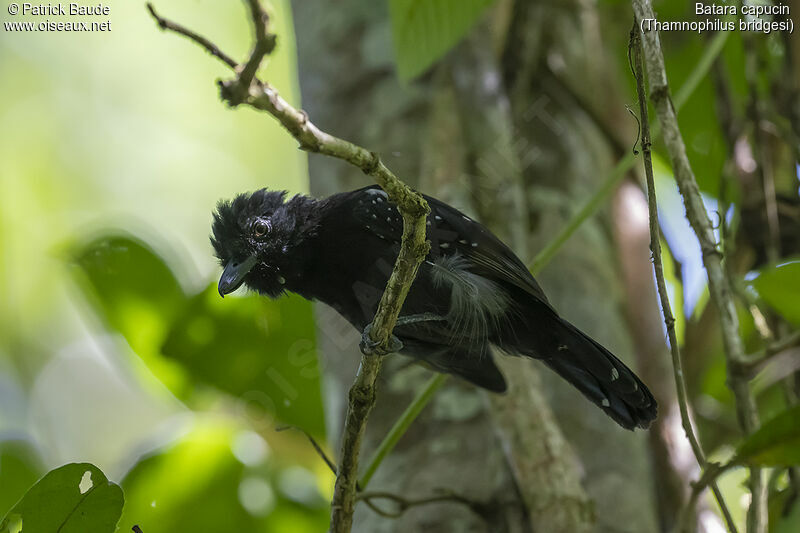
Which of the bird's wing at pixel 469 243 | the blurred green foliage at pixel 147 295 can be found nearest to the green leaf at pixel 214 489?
the blurred green foliage at pixel 147 295

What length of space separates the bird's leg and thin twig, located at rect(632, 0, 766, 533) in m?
0.82

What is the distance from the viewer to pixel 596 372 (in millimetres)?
2588

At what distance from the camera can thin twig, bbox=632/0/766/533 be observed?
2143 millimetres

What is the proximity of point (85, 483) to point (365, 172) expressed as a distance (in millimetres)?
1032

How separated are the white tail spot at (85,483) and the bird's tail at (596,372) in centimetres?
148

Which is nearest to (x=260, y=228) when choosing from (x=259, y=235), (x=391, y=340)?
(x=259, y=235)

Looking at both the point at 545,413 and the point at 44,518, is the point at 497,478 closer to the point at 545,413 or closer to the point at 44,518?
the point at 545,413

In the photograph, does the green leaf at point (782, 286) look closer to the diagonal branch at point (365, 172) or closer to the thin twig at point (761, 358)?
the thin twig at point (761, 358)

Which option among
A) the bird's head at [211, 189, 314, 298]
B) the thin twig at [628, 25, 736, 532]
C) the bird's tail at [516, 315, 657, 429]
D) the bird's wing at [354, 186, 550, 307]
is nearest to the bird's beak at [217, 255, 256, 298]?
the bird's head at [211, 189, 314, 298]

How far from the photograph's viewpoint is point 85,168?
7.86 meters

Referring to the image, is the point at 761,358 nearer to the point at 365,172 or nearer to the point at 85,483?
the point at 365,172

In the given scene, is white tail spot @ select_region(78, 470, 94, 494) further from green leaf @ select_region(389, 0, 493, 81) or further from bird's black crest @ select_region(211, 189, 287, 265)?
green leaf @ select_region(389, 0, 493, 81)

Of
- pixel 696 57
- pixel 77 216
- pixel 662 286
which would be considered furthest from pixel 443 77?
pixel 77 216

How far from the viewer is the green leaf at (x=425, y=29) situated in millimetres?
2984
